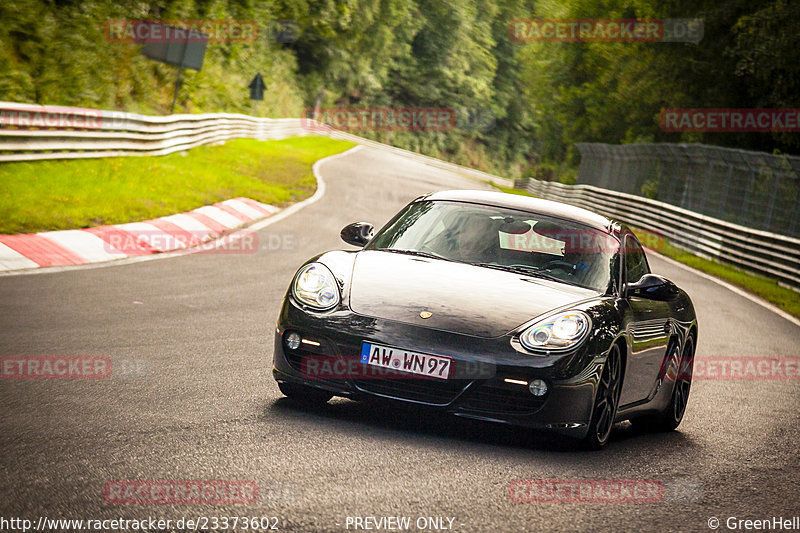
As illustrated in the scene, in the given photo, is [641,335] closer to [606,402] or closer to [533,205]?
[606,402]

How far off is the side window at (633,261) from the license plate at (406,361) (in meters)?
1.83

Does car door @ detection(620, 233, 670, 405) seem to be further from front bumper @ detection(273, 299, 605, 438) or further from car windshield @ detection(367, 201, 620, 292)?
front bumper @ detection(273, 299, 605, 438)

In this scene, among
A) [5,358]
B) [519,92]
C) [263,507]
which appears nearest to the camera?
[263,507]

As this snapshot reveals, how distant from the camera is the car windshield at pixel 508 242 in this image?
6.53 metres

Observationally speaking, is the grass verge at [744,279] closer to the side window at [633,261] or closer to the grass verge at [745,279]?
the grass verge at [745,279]

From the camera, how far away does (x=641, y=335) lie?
6.54 metres

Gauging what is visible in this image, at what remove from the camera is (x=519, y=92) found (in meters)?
96.5

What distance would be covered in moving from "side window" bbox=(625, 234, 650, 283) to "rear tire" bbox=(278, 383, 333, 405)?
2083 mm

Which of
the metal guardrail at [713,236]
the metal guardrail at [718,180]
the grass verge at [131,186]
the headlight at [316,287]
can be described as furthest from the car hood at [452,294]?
the metal guardrail at [718,180]

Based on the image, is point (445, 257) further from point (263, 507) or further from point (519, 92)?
point (519, 92)

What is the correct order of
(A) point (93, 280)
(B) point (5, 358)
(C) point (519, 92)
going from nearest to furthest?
(B) point (5, 358) → (A) point (93, 280) → (C) point (519, 92)

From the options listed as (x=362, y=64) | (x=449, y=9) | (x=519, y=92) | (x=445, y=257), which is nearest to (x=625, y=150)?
(x=445, y=257)

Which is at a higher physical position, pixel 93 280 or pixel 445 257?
pixel 445 257

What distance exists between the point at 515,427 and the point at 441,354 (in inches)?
21.6
